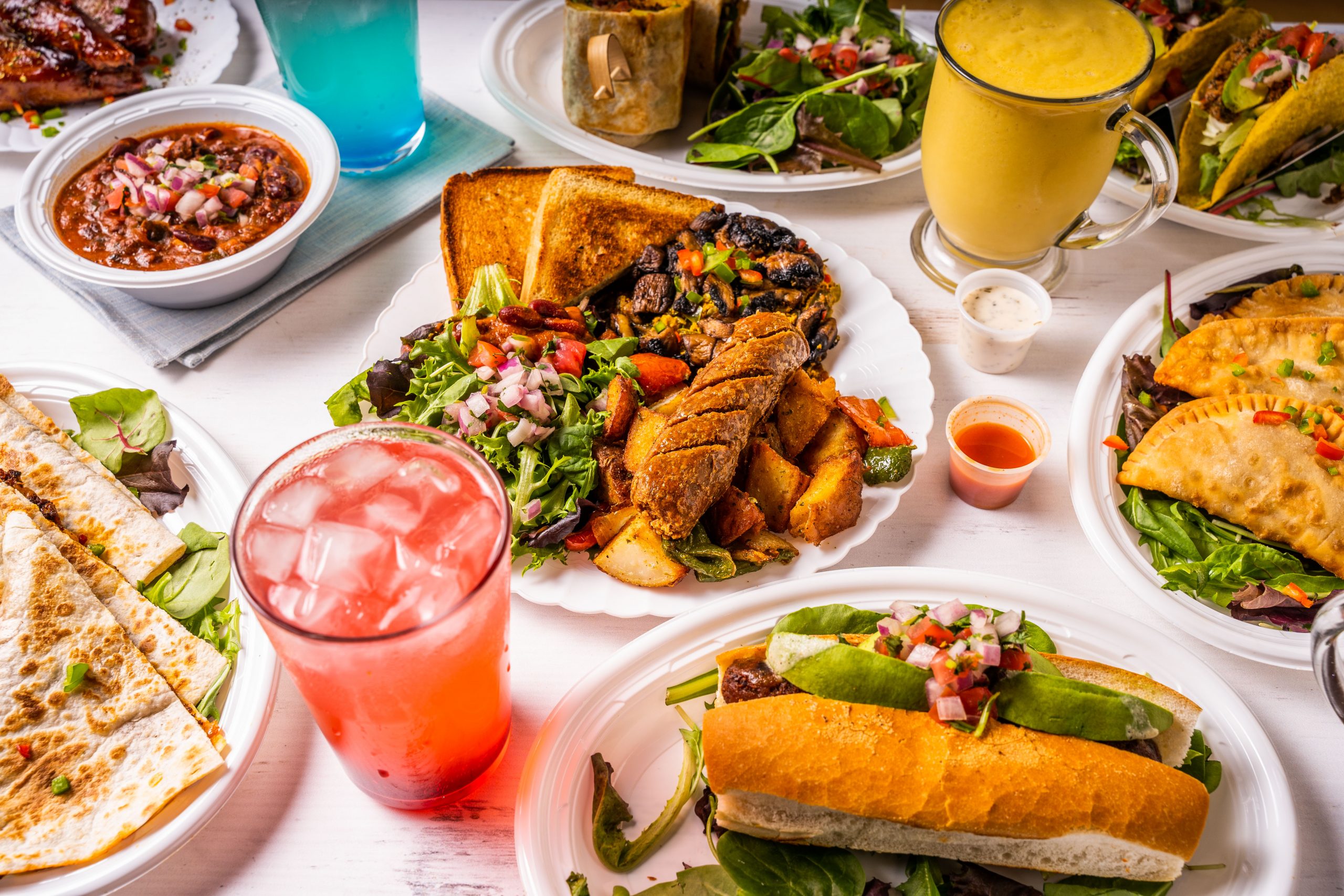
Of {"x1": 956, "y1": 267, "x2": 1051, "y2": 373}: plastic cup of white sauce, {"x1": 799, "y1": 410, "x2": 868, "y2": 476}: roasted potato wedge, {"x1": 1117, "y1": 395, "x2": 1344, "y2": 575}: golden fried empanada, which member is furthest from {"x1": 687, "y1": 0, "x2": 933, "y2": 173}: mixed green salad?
{"x1": 1117, "y1": 395, "x2": 1344, "y2": 575}: golden fried empanada

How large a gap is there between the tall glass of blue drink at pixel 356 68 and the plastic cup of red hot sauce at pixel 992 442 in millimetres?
1963

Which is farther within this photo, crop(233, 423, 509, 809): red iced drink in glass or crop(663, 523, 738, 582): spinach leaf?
crop(663, 523, 738, 582): spinach leaf

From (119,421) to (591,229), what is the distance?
4.26 feet

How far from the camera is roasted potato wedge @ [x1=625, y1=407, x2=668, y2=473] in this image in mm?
2139

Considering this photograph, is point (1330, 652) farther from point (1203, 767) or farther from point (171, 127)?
point (171, 127)

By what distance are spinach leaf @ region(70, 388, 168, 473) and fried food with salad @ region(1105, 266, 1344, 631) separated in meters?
2.29

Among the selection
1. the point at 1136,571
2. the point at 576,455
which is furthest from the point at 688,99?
the point at 1136,571

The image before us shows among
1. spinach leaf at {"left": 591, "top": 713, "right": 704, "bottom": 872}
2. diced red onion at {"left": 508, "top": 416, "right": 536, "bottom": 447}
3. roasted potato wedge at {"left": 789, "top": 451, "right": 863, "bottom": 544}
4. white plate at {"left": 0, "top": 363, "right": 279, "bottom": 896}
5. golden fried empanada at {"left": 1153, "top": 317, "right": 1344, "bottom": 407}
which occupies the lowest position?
spinach leaf at {"left": 591, "top": 713, "right": 704, "bottom": 872}

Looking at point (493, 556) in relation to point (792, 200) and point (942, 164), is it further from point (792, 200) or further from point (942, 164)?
point (792, 200)

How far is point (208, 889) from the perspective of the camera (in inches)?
66.2

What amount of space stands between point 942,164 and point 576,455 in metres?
1.32

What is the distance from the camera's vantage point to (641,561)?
1970 mm

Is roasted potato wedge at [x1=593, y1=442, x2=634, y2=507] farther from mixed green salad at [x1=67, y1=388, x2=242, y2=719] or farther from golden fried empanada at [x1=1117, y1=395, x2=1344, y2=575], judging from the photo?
golden fried empanada at [x1=1117, y1=395, x2=1344, y2=575]

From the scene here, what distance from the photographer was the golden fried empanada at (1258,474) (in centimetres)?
204
